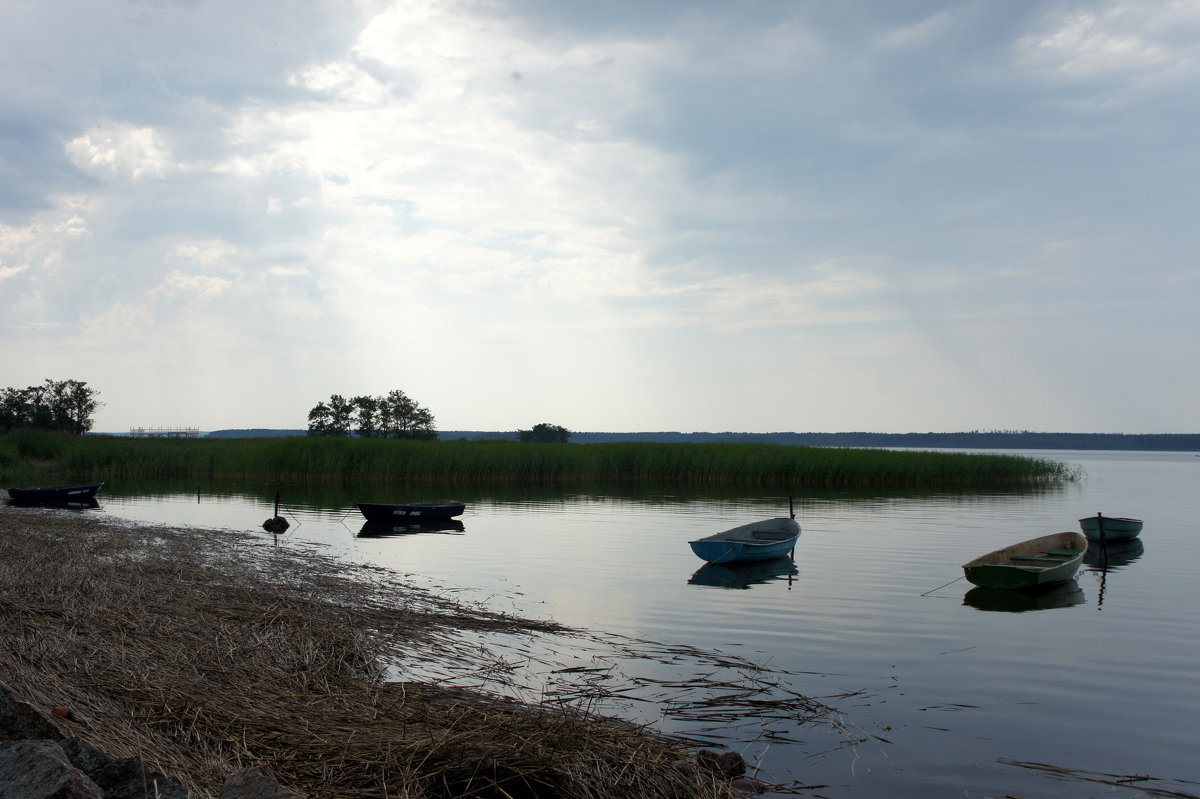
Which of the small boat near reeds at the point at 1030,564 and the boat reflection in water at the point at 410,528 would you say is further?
the boat reflection in water at the point at 410,528

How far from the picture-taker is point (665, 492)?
42.2 m

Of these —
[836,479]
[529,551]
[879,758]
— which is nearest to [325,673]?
[879,758]

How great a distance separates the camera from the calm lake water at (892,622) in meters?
8.03

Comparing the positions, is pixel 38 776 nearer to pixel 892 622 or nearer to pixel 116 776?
pixel 116 776

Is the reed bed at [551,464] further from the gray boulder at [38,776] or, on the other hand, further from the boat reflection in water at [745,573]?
the gray boulder at [38,776]

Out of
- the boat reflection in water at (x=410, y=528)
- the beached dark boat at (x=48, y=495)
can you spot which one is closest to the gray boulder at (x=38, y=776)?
the boat reflection in water at (x=410, y=528)

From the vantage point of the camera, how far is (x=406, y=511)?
2850cm

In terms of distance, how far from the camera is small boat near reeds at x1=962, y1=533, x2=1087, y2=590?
54.4 feet

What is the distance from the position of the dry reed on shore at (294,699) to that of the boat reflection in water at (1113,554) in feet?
53.1

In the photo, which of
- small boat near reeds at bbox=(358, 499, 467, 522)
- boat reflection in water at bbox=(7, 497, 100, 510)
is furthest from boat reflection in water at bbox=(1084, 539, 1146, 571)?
boat reflection in water at bbox=(7, 497, 100, 510)

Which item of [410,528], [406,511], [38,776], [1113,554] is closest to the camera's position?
[38,776]

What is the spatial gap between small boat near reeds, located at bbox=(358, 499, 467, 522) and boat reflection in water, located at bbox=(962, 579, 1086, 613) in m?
17.2

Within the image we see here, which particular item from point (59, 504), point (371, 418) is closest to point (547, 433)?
point (371, 418)

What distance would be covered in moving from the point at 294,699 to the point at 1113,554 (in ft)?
78.2
